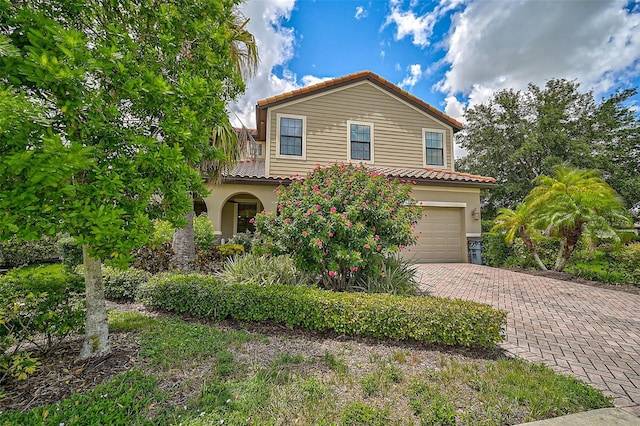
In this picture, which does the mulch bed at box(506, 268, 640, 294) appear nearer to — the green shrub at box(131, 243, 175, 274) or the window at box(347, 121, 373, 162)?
the window at box(347, 121, 373, 162)

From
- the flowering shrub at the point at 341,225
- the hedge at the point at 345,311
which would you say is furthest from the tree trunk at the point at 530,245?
the hedge at the point at 345,311

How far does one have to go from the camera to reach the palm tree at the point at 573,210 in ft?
26.2

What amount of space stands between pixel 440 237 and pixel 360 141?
540cm

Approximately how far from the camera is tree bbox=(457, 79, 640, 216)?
1709 centimetres

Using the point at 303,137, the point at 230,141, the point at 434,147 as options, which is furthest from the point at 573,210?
the point at 230,141

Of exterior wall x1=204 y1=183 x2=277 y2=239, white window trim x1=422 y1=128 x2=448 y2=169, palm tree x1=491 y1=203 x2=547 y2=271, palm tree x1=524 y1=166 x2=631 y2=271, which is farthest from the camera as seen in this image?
white window trim x1=422 y1=128 x2=448 y2=169

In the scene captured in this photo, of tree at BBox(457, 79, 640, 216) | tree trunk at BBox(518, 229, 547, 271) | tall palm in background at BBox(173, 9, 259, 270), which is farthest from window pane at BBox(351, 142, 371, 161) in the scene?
tree at BBox(457, 79, 640, 216)

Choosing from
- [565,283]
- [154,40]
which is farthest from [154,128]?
[565,283]

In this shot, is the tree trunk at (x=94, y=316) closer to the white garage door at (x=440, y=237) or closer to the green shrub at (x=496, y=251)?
the white garage door at (x=440, y=237)

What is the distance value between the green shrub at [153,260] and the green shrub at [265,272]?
2.48 metres

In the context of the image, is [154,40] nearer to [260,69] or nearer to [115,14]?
[115,14]

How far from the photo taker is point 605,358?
11.5ft

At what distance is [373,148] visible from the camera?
12414mm

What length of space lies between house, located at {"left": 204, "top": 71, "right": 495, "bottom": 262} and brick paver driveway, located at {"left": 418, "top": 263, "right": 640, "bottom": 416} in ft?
10.8
